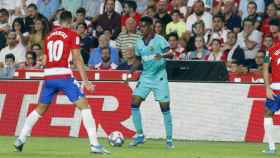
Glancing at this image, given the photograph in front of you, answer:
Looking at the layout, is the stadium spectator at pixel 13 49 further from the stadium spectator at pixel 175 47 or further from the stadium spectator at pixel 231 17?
the stadium spectator at pixel 231 17

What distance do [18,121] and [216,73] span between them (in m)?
4.34

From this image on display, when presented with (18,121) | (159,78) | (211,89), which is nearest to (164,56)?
(159,78)

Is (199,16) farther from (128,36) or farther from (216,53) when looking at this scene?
(128,36)

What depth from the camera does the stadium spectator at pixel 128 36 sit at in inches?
1056

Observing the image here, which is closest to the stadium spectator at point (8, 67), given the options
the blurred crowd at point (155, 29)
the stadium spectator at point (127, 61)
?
the blurred crowd at point (155, 29)

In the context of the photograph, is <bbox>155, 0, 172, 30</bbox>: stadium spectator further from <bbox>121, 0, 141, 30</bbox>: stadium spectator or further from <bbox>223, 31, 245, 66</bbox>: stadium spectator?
A: <bbox>223, 31, 245, 66</bbox>: stadium spectator

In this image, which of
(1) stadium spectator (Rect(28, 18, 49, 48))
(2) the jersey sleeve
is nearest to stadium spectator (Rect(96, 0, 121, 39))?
(1) stadium spectator (Rect(28, 18, 49, 48))

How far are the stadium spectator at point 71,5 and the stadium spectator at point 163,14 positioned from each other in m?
2.40

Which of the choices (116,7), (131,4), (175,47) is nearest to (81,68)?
(175,47)

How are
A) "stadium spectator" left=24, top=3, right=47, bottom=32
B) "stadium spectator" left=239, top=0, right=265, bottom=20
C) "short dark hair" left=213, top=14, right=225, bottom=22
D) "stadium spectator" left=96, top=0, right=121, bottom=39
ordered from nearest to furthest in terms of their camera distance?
1. "short dark hair" left=213, top=14, right=225, bottom=22
2. "stadium spectator" left=239, top=0, right=265, bottom=20
3. "stadium spectator" left=96, top=0, right=121, bottom=39
4. "stadium spectator" left=24, top=3, right=47, bottom=32

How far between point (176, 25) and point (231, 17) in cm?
138

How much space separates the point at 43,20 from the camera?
1086 inches

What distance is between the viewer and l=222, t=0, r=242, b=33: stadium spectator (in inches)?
1067

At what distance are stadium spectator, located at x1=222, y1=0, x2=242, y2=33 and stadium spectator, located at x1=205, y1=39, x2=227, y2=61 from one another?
3.10 ft
